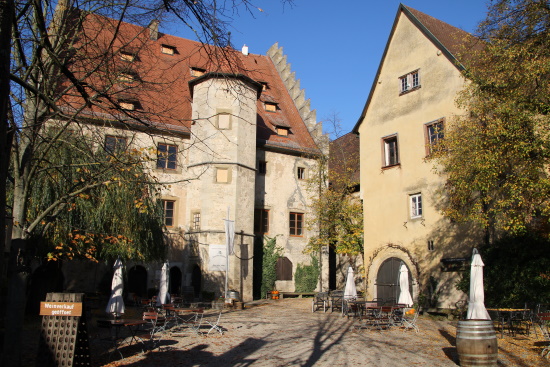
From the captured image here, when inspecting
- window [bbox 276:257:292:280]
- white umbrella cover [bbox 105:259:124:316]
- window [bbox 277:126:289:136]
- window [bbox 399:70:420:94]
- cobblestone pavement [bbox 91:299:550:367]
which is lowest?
cobblestone pavement [bbox 91:299:550:367]

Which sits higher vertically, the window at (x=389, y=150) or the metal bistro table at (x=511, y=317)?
the window at (x=389, y=150)

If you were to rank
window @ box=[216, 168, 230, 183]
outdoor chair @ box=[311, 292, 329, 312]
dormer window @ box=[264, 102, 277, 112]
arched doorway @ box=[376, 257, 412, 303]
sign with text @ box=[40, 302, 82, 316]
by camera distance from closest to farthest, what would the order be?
1. sign with text @ box=[40, 302, 82, 316]
2. outdoor chair @ box=[311, 292, 329, 312]
3. arched doorway @ box=[376, 257, 412, 303]
4. window @ box=[216, 168, 230, 183]
5. dormer window @ box=[264, 102, 277, 112]

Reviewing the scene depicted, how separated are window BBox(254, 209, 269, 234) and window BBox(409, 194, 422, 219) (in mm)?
10311

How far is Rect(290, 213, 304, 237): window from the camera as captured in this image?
28.9 meters

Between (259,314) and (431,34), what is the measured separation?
12674 millimetres

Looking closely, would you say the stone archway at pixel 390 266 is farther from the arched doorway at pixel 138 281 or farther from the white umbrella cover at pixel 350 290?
the arched doorway at pixel 138 281

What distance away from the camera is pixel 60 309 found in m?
8.00

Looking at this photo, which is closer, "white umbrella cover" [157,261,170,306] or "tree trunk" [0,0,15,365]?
"tree trunk" [0,0,15,365]

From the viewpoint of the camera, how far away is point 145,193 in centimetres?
1886

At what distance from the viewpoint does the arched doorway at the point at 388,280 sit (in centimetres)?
1956

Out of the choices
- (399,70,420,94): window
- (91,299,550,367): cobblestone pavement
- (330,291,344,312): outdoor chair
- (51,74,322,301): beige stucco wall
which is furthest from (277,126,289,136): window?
(91,299,550,367): cobblestone pavement

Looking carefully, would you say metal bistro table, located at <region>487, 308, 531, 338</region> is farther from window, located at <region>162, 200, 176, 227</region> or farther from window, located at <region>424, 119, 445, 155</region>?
window, located at <region>162, 200, 176, 227</region>

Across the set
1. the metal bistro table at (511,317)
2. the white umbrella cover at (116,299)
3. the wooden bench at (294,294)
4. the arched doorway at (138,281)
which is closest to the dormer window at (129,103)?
the white umbrella cover at (116,299)

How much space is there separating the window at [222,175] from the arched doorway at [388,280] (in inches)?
360
